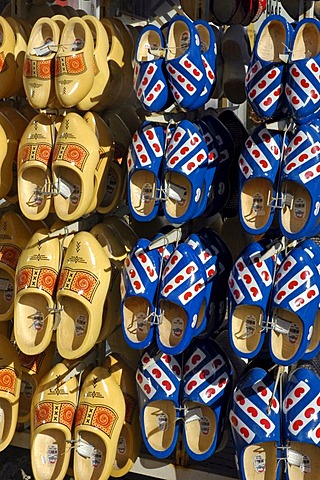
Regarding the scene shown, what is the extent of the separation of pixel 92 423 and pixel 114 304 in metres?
0.32

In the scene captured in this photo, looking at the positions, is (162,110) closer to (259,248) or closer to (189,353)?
(259,248)

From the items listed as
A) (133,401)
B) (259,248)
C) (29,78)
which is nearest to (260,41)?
(259,248)

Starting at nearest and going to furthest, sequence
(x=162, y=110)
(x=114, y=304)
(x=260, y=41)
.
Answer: (x=260, y=41) → (x=162, y=110) → (x=114, y=304)

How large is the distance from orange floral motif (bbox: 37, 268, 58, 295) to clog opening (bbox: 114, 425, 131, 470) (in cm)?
44

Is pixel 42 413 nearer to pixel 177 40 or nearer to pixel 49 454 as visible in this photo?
pixel 49 454

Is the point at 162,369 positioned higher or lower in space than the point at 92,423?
higher

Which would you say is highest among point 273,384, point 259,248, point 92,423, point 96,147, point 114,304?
point 96,147

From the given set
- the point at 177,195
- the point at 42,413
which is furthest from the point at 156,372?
the point at 177,195

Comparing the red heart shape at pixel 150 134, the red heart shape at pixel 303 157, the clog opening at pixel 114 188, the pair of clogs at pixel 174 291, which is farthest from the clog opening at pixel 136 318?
the red heart shape at pixel 303 157

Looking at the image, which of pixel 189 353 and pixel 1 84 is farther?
pixel 1 84

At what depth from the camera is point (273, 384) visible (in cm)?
208

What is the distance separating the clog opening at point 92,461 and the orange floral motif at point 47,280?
0.40 m

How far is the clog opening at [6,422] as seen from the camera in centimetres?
244

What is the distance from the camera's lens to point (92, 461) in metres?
2.30
